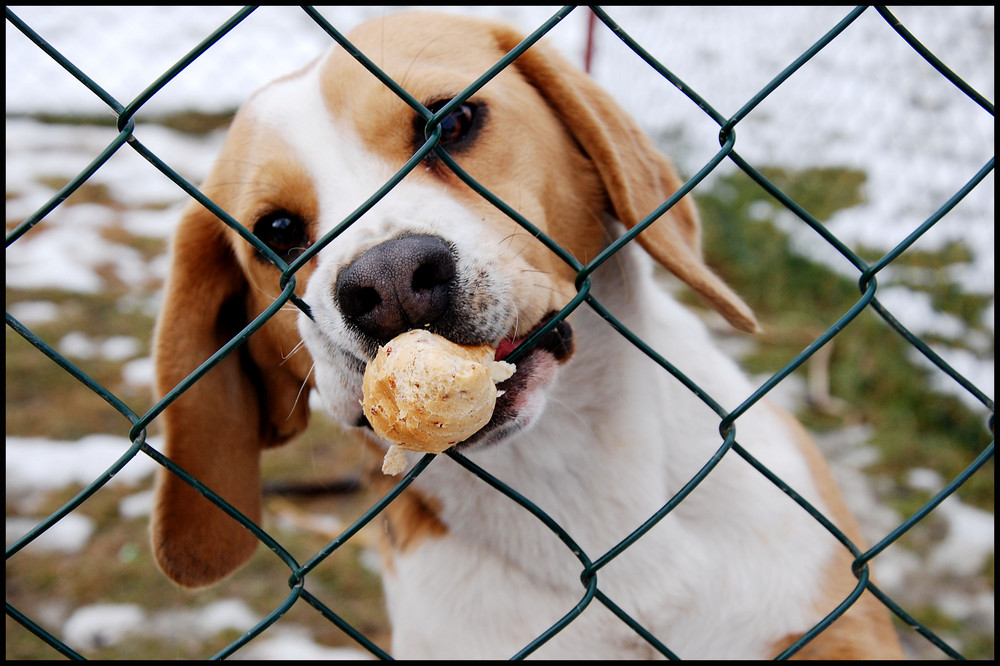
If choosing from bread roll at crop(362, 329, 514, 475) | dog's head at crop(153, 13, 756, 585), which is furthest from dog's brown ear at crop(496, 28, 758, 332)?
bread roll at crop(362, 329, 514, 475)

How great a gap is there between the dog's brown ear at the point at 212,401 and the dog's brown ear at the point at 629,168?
73 centimetres

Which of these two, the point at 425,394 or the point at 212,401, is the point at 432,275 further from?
the point at 212,401

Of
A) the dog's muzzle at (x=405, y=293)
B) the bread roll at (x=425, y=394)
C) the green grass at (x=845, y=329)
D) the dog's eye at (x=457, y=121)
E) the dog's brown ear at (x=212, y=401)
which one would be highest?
the green grass at (x=845, y=329)

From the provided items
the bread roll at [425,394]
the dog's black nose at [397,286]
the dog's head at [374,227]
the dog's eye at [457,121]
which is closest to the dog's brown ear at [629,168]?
the dog's head at [374,227]

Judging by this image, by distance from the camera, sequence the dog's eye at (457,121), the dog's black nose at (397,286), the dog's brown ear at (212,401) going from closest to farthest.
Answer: the dog's black nose at (397,286)
the dog's eye at (457,121)
the dog's brown ear at (212,401)

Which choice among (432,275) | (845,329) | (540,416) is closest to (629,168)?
(540,416)

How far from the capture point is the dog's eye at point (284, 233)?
1585 millimetres

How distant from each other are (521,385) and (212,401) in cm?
77

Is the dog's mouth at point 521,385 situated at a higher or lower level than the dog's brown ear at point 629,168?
lower

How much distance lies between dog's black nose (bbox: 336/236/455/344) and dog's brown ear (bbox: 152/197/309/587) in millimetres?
562

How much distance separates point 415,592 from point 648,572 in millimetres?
518

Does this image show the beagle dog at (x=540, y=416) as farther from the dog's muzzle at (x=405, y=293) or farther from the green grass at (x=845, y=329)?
the green grass at (x=845, y=329)

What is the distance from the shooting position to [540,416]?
151cm

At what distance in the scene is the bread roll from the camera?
0.96 meters
